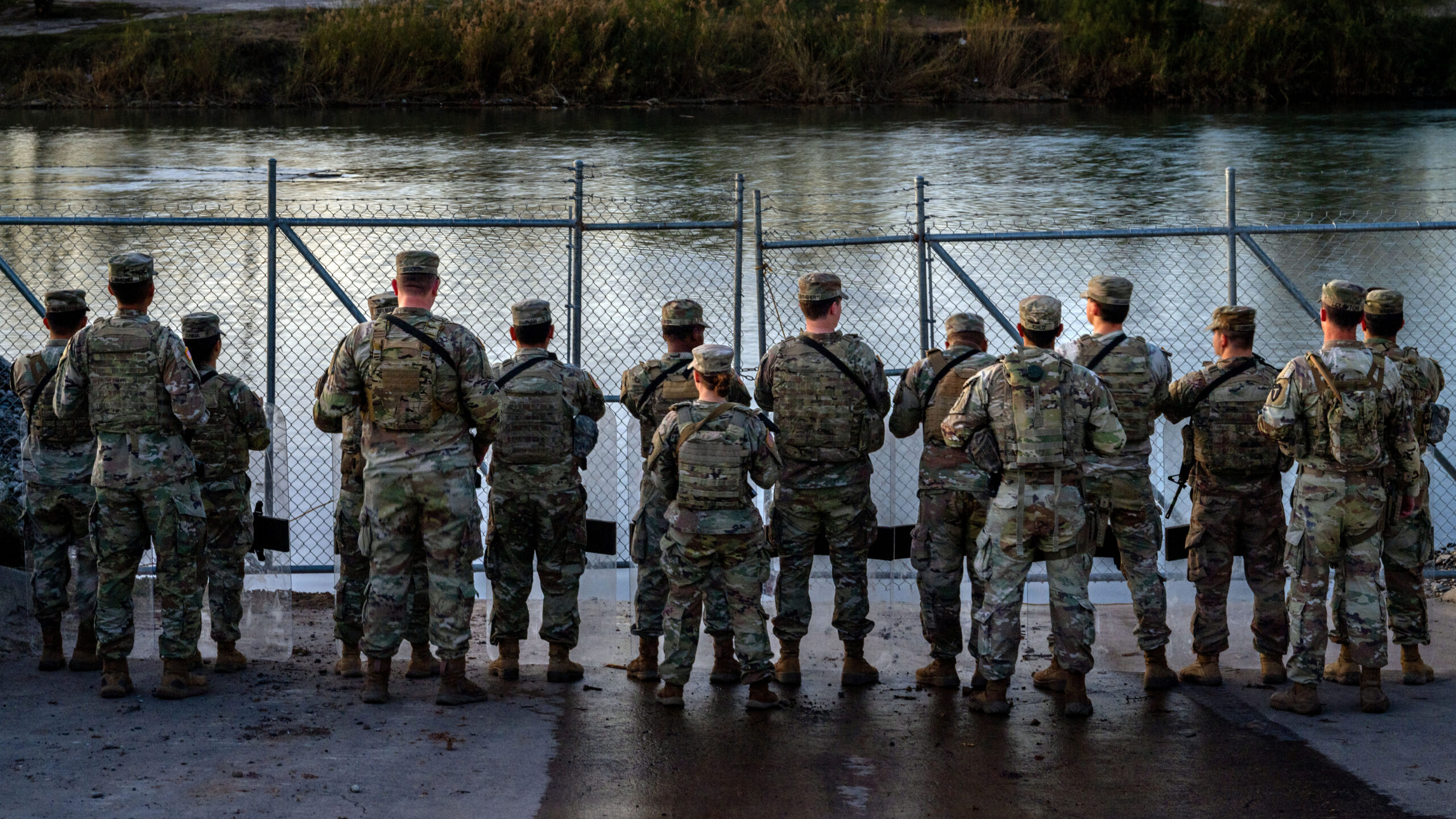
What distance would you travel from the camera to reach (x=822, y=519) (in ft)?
23.5

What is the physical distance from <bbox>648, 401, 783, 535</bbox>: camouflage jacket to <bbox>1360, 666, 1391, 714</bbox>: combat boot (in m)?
2.76

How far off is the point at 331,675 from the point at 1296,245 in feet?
56.6

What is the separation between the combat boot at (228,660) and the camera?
7.18 meters

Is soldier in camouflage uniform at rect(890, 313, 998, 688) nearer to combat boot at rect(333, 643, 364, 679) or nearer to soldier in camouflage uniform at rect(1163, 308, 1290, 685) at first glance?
soldier in camouflage uniform at rect(1163, 308, 1290, 685)

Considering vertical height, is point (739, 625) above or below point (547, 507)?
below

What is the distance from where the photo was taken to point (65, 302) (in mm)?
7152

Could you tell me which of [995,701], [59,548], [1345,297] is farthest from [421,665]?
[1345,297]

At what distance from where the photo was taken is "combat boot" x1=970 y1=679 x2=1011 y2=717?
6.64 metres

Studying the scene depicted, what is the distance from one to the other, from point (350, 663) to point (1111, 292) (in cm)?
402

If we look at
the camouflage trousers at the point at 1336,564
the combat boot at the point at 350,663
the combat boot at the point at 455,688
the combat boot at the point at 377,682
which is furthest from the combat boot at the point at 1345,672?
the combat boot at the point at 350,663

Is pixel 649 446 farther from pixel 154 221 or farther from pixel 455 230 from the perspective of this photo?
pixel 455 230

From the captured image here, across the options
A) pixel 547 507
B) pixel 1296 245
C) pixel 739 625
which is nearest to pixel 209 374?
pixel 547 507

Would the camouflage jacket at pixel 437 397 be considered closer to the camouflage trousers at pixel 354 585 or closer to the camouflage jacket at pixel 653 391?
the camouflage trousers at pixel 354 585

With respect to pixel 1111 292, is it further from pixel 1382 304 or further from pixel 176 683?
pixel 176 683
